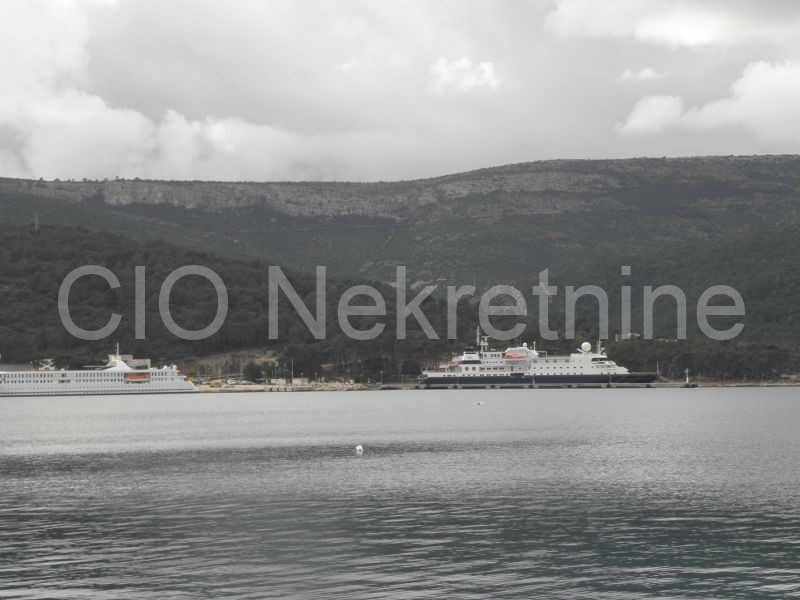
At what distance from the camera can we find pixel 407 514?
4619cm

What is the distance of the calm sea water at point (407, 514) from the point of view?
113ft

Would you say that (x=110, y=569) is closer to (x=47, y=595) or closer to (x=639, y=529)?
(x=47, y=595)

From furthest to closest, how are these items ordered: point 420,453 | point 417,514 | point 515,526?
point 420,453
point 417,514
point 515,526

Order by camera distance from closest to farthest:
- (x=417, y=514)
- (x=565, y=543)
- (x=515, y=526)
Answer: (x=565, y=543) → (x=515, y=526) → (x=417, y=514)

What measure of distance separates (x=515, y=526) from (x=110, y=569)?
1481 cm

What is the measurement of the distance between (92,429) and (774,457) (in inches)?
2480

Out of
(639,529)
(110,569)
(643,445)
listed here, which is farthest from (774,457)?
(110,569)

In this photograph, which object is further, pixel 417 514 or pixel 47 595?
pixel 417 514

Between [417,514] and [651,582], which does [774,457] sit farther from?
[651,582]

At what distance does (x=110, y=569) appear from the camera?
3647 centimetres

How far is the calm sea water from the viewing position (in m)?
34.4

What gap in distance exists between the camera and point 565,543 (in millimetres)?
39656

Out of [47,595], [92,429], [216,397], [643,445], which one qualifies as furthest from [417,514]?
[216,397]

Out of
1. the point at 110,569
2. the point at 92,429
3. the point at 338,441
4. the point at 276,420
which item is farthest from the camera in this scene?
the point at 276,420
